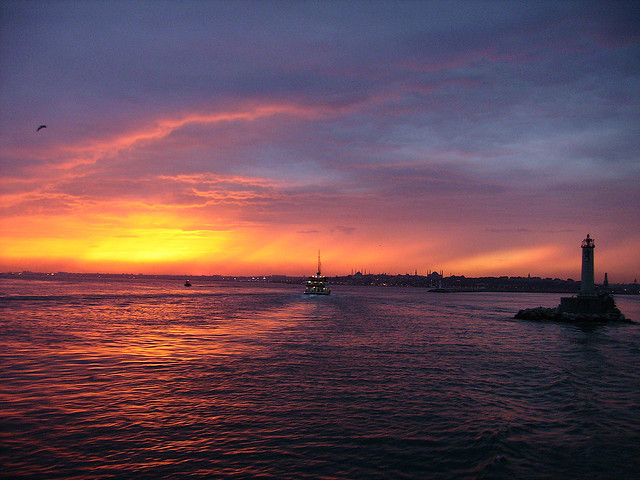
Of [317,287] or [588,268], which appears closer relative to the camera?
[588,268]

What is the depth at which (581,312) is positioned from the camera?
6041 centimetres

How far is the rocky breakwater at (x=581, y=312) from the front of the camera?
5688 centimetres

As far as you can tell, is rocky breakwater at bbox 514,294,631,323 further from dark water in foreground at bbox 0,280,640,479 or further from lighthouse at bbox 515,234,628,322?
dark water in foreground at bbox 0,280,640,479

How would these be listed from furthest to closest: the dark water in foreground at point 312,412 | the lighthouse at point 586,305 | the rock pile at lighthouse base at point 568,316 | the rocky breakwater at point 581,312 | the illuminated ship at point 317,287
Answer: the illuminated ship at point 317,287 → the lighthouse at point 586,305 → the rocky breakwater at point 581,312 → the rock pile at lighthouse base at point 568,316 → the dark water in foreground at point 312,412

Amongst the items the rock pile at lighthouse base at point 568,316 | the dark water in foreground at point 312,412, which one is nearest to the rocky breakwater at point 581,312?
the rock pile at lighthouse base at point 568,316

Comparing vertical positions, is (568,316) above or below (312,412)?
below

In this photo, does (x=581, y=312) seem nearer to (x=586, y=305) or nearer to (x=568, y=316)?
(x=586, y=305)

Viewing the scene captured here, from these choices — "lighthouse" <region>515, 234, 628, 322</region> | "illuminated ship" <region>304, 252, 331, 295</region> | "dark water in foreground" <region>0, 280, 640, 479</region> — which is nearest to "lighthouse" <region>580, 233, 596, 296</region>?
"lighthouse" <region>515, 234, 628, 322</region>

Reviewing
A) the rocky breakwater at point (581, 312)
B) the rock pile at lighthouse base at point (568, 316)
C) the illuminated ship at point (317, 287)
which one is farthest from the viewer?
the illuminated ship at point (317, 287)

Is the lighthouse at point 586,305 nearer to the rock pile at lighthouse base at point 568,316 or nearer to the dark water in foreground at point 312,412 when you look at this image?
the rock pile at lighthouse base at point 568,316

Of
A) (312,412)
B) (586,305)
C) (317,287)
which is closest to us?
(312,412)

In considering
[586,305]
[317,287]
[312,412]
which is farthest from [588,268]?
[317,287]

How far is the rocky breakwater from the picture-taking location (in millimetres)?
56875

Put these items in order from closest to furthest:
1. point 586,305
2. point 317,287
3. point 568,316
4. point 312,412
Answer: point 312,412
point 568,316
point 586,305
point 317,287
